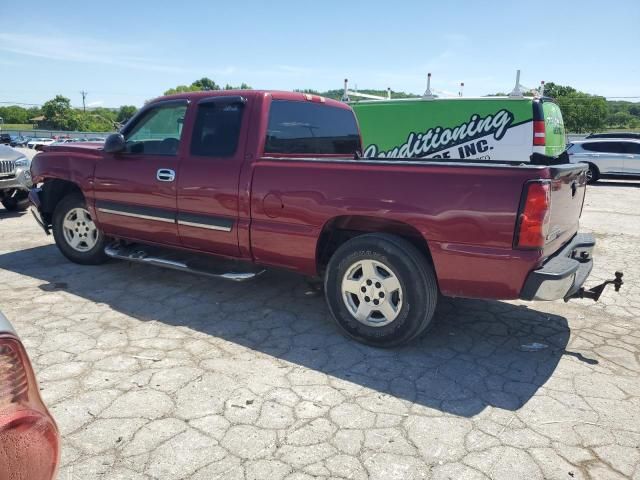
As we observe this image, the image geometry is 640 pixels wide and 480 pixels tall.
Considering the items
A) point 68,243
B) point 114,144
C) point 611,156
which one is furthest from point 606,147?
point 68,243

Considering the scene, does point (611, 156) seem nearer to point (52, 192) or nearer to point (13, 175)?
point (52, 192)

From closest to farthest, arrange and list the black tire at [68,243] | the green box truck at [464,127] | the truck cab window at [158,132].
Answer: the truck cab window at [158,132], the black tire at [68,243], the green box truck at [464,127]

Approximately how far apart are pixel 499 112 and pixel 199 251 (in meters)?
7.06

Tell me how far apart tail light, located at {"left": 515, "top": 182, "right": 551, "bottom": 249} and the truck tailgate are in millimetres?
135

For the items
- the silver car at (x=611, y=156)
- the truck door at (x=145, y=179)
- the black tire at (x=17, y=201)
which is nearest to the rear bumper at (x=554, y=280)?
the truck door at (x=145, y=179)

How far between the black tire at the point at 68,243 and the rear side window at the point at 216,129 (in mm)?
1811

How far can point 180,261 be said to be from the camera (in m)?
4.67

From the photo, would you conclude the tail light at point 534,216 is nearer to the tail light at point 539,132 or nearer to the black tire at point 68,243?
the black tire at point 68,243

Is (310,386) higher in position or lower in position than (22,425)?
lower

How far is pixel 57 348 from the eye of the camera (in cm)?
353

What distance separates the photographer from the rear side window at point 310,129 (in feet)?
13.9

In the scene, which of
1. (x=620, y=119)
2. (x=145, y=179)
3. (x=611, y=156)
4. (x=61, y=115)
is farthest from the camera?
(x=61, y=115)

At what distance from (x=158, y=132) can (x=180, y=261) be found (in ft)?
4.28

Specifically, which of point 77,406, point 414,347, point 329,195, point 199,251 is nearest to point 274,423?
point 77,406
